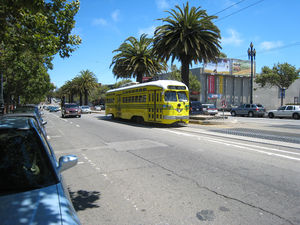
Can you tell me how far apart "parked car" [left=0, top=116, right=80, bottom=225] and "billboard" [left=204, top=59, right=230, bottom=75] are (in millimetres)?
54542

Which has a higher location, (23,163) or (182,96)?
(182,96)

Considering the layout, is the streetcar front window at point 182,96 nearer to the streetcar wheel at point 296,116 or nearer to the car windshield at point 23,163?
the car windshield at point 23,163

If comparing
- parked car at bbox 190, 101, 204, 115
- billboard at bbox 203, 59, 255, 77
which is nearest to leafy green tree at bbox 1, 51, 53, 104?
parked car at bbox 190, 101, 204, 115

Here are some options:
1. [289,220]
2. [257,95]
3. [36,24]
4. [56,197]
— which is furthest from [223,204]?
[257,95]

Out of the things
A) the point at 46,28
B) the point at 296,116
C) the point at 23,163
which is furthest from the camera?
the point at 296,116

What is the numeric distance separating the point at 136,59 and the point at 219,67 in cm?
3270

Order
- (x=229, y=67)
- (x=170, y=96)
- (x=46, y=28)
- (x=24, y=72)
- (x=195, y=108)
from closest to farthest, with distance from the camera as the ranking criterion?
(x=46, y=28) → (x=170, y=96) → (x=24, y=72) → (x=195, y=108) → (x=229, y=67)

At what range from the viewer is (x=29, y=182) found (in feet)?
8.23

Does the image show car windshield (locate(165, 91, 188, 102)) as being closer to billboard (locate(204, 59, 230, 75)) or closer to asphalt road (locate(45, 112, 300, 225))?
asphalt road (locate(45, 112, 300, 225))

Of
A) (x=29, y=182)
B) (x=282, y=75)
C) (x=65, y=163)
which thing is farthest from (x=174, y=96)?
(x=282, y=75)

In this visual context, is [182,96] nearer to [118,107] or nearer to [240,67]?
[118,107]

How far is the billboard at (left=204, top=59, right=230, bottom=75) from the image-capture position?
55225mm

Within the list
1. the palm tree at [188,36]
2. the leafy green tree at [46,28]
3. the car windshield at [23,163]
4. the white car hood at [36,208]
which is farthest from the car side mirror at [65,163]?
the palm tree at [188,36]

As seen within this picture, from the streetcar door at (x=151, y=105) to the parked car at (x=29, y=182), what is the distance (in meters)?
13.6
